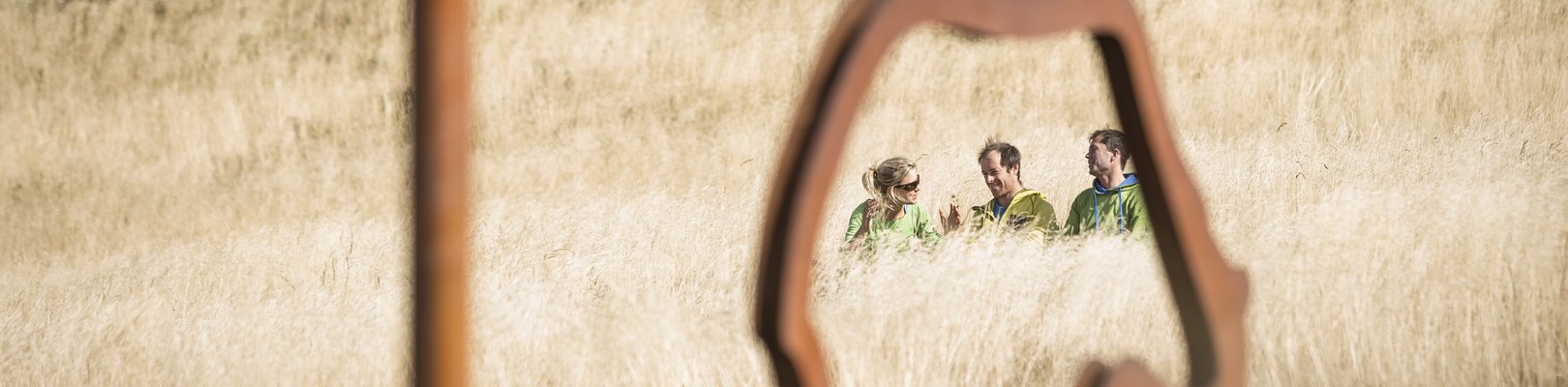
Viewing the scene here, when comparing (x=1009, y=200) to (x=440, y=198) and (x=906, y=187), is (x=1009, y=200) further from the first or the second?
(x=440, y=198)

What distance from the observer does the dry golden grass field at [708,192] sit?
3.72 meters

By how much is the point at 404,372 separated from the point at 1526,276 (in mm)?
3352

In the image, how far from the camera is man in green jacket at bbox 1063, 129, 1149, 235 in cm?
469

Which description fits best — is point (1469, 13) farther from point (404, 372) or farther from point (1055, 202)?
point (404, 372)

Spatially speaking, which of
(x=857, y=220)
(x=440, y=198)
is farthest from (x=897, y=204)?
(x=440, y=198)

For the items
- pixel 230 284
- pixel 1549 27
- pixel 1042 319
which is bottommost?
pixel 230 284

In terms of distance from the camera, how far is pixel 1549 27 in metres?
8.35

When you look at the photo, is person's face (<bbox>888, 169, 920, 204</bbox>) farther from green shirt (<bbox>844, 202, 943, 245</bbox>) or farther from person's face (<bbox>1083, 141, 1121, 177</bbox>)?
person's face (<bbox>1083, 141, 1121, 177</bbox>)

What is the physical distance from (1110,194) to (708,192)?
426cm

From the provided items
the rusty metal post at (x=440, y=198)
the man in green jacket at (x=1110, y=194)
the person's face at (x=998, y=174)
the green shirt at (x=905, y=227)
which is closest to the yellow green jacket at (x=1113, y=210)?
the man in green jacket at (x=1110, y=194)

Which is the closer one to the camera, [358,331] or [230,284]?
[358,331]

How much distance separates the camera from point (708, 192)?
28.6 ft

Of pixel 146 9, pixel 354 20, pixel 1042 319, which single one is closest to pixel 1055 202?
pixel 1042 319

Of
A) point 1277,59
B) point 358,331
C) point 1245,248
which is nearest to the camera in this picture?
point 358,331
